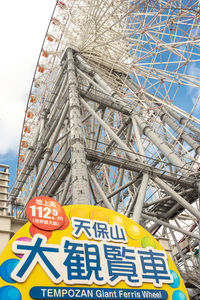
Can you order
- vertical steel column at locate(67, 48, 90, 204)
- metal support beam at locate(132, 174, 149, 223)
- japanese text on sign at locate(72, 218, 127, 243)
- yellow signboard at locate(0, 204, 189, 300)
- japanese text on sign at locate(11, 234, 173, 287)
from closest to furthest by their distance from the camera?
yellow signboard at locate(0, 204, 189, 300)
japanese text on sign at locate(11, 234, 173, 287)
japanese text on sign at locate(72, 218, 127, 243)
vertical steel column at locate(67, 48, 90, 204)
metal support beam at locate(132, 174, 149, 223)

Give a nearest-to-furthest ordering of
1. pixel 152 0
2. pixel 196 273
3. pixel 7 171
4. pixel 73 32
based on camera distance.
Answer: pixel 7 171
pixel 196 273
pixel 152 0
pixel 73 32

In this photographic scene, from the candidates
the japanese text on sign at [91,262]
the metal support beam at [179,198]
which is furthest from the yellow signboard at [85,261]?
the metal support beam at [179,198]

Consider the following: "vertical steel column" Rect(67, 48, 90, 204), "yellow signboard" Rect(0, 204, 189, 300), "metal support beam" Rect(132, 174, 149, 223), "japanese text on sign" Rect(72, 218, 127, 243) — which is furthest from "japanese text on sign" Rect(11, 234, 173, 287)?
"vertical steel column" Rect(67, 48, 90, 204)

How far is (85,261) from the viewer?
23.2 feet

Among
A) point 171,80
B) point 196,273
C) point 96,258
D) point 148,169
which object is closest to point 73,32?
point 171,80

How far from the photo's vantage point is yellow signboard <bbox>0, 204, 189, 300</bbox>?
20.8ft

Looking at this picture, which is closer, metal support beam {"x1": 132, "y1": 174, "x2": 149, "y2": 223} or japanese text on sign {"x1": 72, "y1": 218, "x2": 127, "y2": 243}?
japanese text on sign {"x1": 72, "y1": 218, "x2": 127, "y2": 243}

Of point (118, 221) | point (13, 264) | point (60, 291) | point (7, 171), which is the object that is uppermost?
point (7, 171)

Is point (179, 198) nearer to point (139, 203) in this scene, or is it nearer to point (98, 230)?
point (139, 203)

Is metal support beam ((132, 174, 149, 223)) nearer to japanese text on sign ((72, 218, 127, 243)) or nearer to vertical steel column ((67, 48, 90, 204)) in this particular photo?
vertical steel column ((67, 48, 90, 204))

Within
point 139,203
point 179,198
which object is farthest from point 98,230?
point 179,198

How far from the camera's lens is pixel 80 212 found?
813 centimetres

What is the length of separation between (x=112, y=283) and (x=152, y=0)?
60.4ft

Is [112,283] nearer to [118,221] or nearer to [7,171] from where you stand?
[118,221]
